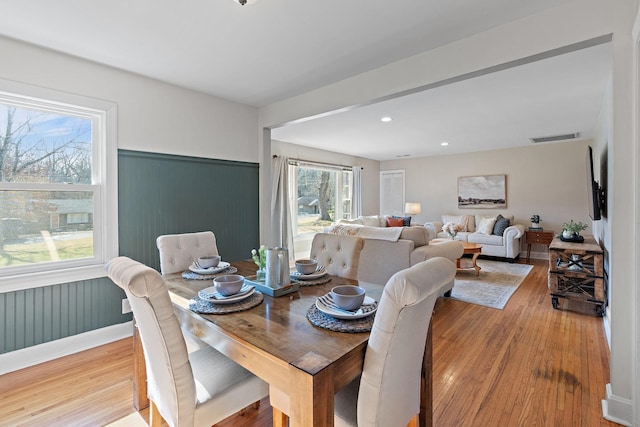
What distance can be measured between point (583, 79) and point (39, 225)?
16.6ft

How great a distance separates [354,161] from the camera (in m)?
7.70

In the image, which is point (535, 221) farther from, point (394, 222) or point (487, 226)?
point (394, 222)

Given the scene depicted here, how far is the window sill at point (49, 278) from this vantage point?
222 cm

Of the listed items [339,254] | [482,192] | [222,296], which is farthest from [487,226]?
[222,296]

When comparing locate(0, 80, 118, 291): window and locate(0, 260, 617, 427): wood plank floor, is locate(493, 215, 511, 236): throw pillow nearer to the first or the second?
locate(0, 260, 617, 427): wood plank floor

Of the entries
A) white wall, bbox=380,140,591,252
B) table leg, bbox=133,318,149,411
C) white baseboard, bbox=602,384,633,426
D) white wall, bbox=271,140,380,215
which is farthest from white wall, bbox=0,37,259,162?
white wall, bbox=380,140,591,252

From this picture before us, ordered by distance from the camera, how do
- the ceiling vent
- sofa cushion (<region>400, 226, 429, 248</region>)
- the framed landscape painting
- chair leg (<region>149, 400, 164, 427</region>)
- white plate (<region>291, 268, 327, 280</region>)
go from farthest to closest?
the framed landscape painting → the ceiling vent → sofa cushion (<region>400, 226, 429, 248</region>) → white plate (<region>291, 268, 327, 280</region>) → chair leg (<region>149, 400, 164, 427</region>)

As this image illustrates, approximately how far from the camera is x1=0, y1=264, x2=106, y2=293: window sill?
87.4 inches

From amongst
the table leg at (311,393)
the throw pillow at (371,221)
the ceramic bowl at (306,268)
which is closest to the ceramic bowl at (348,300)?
the table leg at (311,393)

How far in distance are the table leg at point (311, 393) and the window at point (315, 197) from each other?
17.2ft

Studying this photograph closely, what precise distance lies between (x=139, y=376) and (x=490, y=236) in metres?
6.28

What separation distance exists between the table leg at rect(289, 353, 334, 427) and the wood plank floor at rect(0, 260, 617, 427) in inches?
39.4

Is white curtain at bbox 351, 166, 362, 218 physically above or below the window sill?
above

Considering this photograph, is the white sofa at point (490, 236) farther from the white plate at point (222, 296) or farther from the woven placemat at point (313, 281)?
the white plate at point (222, 296)
